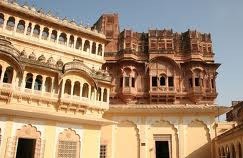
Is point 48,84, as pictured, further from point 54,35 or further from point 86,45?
point 86,45

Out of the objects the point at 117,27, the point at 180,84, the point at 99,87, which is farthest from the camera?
the point at 117,27

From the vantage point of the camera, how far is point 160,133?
2534 cm

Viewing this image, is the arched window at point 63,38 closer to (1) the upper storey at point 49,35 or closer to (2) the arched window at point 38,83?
(1) the upper storey at point 49,35

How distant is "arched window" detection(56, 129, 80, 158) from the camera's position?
845 inches

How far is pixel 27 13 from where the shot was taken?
23719 millimetres

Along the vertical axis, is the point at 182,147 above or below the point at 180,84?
below

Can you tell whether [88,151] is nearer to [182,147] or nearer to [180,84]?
[182,147]

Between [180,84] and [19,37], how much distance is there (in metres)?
19.2

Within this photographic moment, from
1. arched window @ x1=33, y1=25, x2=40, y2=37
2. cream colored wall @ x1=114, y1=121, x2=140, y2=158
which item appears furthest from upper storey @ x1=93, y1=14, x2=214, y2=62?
arched window @ x1=33, y1=25, x2=40, y2=37

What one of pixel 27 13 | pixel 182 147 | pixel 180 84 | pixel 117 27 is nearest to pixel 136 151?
pixel 182 147

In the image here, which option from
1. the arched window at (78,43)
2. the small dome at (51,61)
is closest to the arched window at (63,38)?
the arched window at (78,43)

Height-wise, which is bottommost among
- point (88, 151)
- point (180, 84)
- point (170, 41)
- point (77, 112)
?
point (88, 151)

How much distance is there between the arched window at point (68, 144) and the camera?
21469 millimetres

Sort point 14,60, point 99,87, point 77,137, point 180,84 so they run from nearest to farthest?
1. point 14,60
2. point 77,137
3. point 99,87
4. point 180,84
